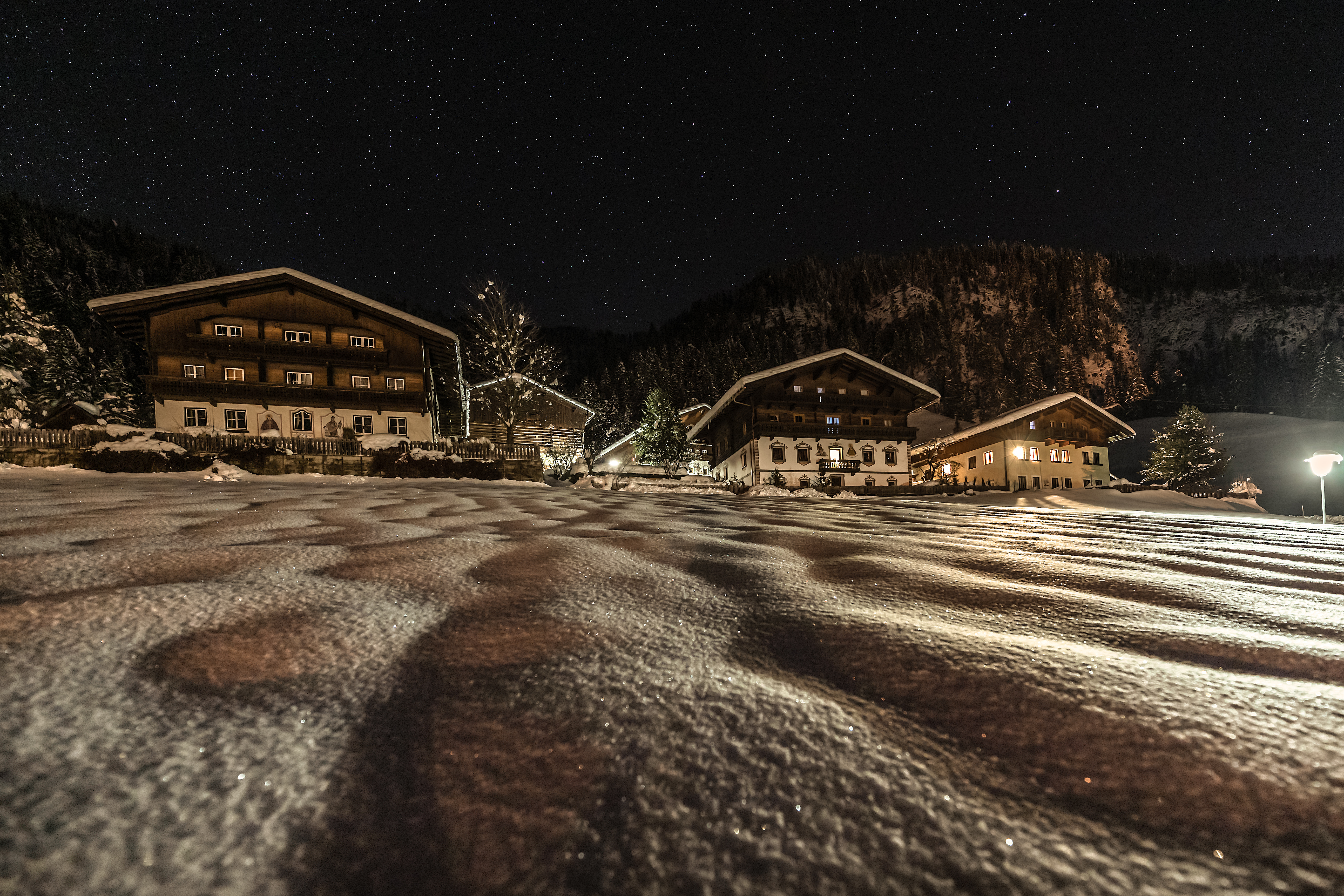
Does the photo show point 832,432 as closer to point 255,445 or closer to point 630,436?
point 630,436

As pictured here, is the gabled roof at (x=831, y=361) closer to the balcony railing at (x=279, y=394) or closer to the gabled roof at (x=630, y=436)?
the gabled roof at (x=630, y=436)

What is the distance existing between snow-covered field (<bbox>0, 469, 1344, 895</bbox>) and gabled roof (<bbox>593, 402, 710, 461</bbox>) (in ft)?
122

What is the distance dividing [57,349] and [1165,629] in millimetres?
53123

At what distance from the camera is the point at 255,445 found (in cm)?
1453

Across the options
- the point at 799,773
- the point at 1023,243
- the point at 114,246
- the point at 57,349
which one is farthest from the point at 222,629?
the point at 1023,243

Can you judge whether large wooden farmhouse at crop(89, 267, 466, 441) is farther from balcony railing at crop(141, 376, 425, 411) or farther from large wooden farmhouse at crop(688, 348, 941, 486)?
large wooden farmhouse at crop(688, 348, 941, 486)

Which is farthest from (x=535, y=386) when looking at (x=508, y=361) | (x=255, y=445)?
(x=255, y=445)

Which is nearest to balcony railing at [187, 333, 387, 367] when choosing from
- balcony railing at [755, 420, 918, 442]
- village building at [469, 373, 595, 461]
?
village building at [469, 373, 595, 461]

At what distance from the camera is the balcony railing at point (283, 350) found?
20.1 metres

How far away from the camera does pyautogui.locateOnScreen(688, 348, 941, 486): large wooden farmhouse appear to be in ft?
92.1

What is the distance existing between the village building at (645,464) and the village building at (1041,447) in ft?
53.5

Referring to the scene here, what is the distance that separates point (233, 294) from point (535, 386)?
43.7 ft

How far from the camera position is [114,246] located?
196ft

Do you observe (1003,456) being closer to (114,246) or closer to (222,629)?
(222,629)
